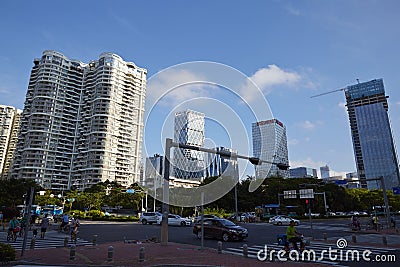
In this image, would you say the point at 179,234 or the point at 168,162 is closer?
the point at 168,162

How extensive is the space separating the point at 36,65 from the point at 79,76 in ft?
51.8

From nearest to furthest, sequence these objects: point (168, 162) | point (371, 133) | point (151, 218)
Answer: point (168, 162) → point (151, 218) → point (371, 133)

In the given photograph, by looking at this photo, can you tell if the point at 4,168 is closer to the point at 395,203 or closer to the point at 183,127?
the point at 183,127

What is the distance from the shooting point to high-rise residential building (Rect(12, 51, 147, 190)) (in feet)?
316

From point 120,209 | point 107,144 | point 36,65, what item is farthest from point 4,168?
point 120,209

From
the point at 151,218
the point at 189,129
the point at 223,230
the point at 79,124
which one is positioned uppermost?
the point at 79,124

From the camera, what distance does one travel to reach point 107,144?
99375mm

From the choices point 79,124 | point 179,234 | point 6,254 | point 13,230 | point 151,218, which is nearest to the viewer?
point 6,254

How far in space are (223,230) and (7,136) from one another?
5106 inches

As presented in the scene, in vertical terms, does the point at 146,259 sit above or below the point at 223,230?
below

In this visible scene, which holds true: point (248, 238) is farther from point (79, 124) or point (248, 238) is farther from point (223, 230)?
point (79, 124)

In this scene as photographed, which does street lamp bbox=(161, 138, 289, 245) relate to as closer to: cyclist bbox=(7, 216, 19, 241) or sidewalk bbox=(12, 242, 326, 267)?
sidewalk bbox=(12, 242, 326, 267)

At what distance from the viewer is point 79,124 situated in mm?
107938

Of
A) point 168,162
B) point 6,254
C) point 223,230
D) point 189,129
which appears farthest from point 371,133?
point 6,254
